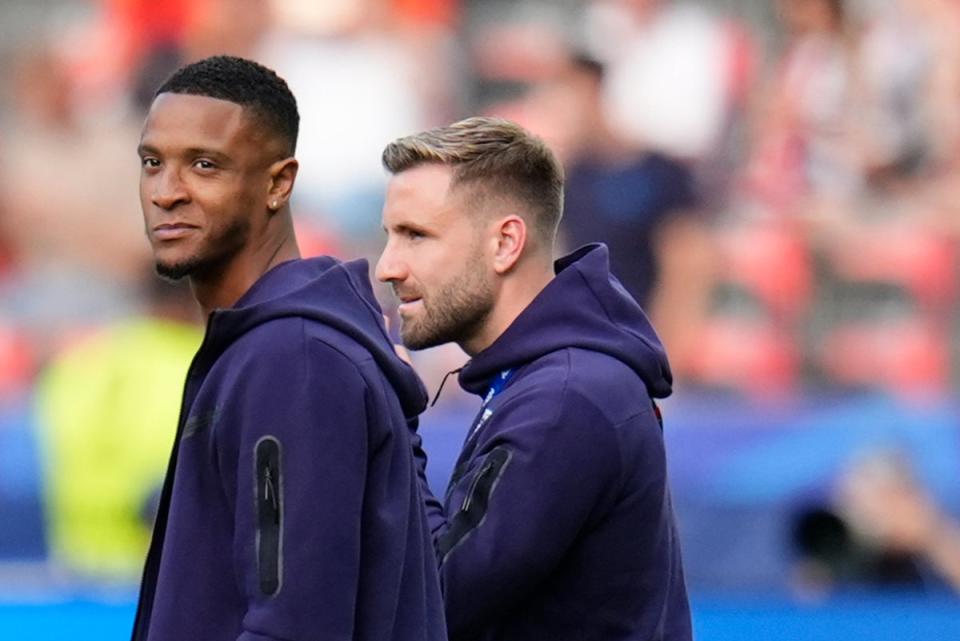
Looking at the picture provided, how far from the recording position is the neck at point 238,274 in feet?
7.60

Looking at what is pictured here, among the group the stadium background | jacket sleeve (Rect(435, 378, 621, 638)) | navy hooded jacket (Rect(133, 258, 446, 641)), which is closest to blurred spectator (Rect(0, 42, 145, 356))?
the stadium background

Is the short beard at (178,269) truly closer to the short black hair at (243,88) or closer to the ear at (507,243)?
the short black hair at (243,88)

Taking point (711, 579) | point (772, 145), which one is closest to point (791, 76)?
point (772, 145)

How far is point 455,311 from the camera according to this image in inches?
121

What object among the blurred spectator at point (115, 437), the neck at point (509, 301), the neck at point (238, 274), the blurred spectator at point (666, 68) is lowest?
the blurred spectator at point (115, 437)

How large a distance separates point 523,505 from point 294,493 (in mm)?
738

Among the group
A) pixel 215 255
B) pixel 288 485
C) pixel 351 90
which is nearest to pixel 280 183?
pixel 215 255

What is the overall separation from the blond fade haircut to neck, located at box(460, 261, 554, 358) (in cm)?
7

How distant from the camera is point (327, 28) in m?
8.06

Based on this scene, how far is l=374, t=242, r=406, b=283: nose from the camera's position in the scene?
3039mm

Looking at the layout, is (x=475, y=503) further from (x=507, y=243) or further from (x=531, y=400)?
(x=507, y=243)

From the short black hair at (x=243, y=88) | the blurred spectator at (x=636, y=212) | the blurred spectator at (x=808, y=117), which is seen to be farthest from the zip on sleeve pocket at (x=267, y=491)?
the blurred spectator at (x=808, y=117)

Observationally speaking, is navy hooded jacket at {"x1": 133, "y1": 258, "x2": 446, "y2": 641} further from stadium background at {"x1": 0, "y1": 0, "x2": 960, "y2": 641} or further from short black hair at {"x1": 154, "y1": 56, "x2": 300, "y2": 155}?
stadium background at {"x1": 0, "y1": 0, "x2": 960, "y2": 641}

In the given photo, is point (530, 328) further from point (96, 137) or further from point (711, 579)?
point (96, 137)
